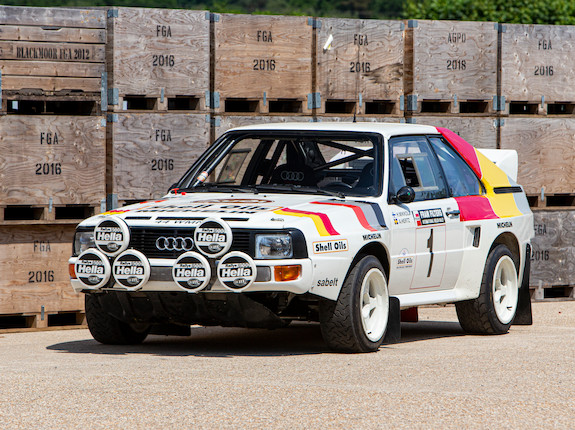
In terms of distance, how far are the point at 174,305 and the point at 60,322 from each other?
3.56 metres

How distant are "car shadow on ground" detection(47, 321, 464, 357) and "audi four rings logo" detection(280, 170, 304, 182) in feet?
4.41

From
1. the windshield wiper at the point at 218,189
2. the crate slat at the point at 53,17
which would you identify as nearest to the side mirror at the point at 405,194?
the windshield wiper at the point at 218,189

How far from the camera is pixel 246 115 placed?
1141 centimetres

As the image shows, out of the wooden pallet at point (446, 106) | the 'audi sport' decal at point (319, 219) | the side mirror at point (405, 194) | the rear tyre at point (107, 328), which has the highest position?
the wooden pallet at point (446, 106)

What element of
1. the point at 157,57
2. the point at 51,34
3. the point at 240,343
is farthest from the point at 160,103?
the point at 240,343

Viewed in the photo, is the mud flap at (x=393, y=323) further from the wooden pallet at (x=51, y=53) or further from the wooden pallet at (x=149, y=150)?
the wooden pallet at (x=51, y=53)

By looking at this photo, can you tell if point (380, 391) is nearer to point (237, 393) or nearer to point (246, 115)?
point (237, 393)

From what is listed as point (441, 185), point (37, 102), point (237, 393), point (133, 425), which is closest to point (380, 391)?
point (237, 393)

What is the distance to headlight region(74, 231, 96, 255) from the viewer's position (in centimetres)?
800

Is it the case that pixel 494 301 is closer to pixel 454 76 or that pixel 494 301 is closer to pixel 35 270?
pixel 454 76

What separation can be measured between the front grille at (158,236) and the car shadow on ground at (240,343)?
0.82m

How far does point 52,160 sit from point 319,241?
12.3ft

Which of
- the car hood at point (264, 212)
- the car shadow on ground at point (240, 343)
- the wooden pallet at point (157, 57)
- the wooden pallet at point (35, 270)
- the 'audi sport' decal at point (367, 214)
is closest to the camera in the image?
the car hood at point (264, 212)

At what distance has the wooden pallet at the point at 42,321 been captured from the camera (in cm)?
1039
